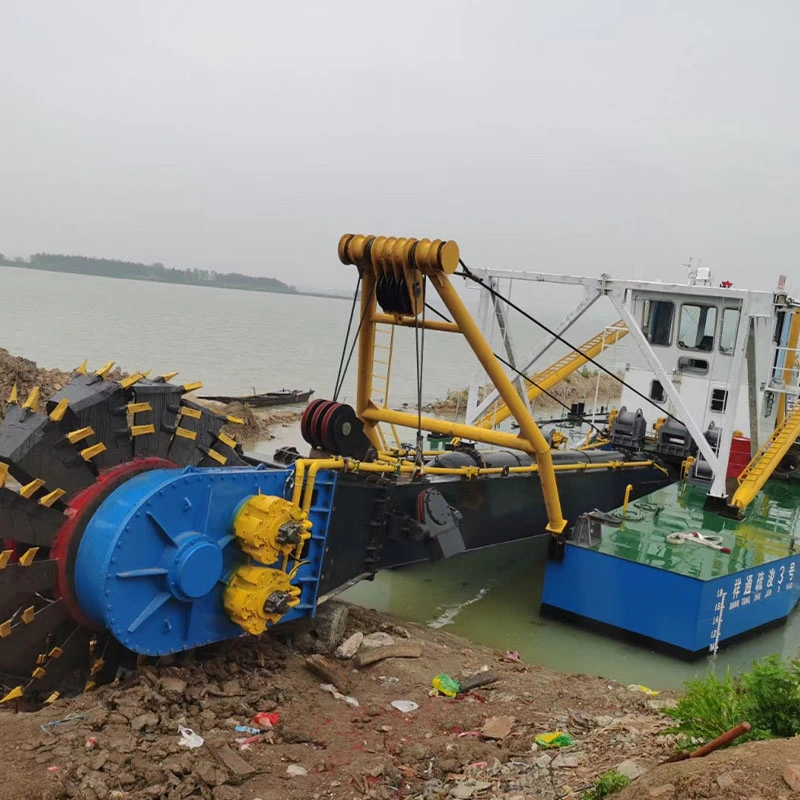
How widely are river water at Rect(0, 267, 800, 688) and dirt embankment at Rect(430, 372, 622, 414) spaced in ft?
6.35

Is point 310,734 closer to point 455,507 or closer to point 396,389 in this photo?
point 455,507

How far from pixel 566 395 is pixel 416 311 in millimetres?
34510

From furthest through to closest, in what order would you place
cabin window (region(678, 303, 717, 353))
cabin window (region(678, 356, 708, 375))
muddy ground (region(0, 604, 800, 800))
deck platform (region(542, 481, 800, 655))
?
1. cabin window (region(678, 356, 708, 375))
2. cabin window (region(678, 303, 717, 353))
3. deck platform (region(542, 481, 800, 655))
4. muddy ground (region(0, 604, 800, 800))

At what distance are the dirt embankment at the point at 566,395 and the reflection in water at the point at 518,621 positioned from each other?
16.4 metres

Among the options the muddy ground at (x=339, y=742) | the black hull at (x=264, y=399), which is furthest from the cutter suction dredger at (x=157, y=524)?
the black hull at (x=264, y=399)

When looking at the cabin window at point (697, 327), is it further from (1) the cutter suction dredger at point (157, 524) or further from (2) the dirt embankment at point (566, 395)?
(2) the dirt embankment at point (566, 395)

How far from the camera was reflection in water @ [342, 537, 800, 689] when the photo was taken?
30.3ft

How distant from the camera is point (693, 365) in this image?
47.1 ft

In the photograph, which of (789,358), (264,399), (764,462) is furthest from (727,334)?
(264,399)

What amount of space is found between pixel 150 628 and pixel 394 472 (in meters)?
3.17

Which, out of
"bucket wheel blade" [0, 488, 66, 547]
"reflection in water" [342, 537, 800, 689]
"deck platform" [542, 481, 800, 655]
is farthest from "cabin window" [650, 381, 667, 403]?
"bucket wheel blade" [0, 488, 66, 547]

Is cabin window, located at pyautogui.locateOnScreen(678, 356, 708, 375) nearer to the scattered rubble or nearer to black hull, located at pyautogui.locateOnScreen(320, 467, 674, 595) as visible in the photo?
black hull, located at pyautogui.locateOnScreen(320, 467, 674, 595)

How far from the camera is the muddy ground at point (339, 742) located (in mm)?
4762

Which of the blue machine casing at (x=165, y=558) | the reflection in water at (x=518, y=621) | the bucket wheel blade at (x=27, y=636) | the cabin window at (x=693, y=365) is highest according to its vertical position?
the cabin window at (x=693, y=365)
